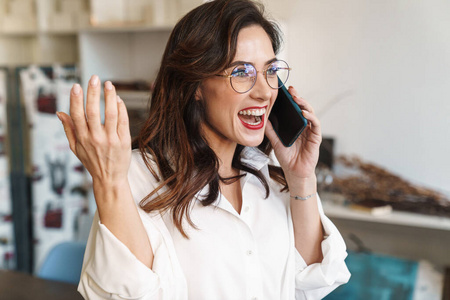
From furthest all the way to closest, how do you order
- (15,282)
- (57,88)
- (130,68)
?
(130,68) → (57,88) → (15,282)

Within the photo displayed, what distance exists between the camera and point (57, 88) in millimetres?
3221

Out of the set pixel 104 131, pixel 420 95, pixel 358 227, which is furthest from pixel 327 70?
pixel 104 131

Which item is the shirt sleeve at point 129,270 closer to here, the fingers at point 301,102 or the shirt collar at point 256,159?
the shirt collar at point 256,159

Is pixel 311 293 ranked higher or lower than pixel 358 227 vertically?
higher

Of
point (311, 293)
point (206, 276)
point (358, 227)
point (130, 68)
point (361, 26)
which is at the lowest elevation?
point (358, 227)

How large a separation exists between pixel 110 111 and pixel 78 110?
0.18 ft

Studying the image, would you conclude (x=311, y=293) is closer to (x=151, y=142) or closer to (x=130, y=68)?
(x=151, y=142)

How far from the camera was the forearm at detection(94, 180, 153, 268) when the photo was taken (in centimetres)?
88

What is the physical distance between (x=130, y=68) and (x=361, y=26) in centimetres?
177

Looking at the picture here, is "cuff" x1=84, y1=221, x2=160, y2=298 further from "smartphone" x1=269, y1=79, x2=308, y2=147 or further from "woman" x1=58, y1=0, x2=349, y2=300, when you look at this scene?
"smartphone" x1=269, y1=79, x2=308, y2=147

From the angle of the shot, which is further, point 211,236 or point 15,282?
point 15,282

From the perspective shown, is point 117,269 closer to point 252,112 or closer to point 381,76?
point 252,112

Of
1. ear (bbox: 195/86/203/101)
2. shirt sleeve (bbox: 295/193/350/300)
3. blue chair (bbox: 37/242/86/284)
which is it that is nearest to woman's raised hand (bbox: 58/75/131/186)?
ear (bbox: 195/86/203/101)

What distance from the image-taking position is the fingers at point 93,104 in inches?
31.7
